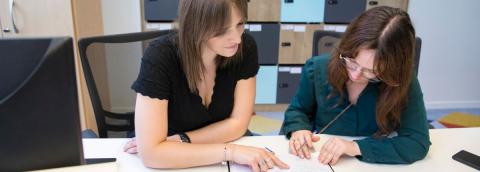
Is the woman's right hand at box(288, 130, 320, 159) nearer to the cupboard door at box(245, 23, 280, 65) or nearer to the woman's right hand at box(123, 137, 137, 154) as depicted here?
the woman's right hand at box(123, 137, 137, 154)

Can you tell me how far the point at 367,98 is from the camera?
1.23 m

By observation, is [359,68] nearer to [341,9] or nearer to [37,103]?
[37,103]

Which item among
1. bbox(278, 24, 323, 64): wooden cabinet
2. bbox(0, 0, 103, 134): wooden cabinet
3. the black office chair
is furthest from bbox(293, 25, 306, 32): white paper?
the black office chair

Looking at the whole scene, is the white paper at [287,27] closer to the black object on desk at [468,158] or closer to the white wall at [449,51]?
the white wall at [449,51]

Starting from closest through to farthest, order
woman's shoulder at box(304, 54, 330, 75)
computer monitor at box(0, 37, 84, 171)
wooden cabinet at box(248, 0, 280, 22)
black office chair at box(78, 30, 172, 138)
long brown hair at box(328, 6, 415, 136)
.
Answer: computer monitor at box(0, 37, 84, 171), long brown hair at box(328, 6, 415, 136), woman's shoulder at box(304, 54, 330, 75), black office chair at box(78, 30, 172, 138), wooden cabinet at box(248, 0, 280, 22)

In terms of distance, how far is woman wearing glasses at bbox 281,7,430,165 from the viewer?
1.02 m

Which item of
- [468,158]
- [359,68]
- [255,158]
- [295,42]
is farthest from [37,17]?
[468,158]

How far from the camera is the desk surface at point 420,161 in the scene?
1.07 meters

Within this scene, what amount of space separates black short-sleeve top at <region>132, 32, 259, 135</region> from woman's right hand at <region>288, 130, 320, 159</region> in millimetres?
246

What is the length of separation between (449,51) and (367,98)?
254 cm

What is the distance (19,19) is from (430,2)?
3.02 m

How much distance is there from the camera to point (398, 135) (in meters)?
1.18

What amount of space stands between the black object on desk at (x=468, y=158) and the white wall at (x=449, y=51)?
86.7 inches

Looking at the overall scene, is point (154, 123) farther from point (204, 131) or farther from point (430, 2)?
point (430, 2)
